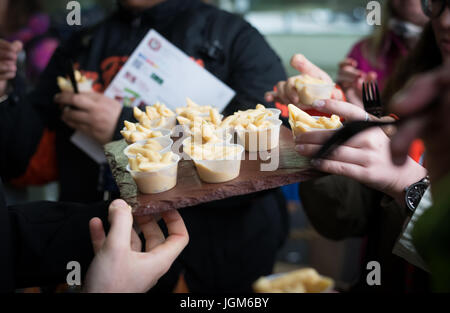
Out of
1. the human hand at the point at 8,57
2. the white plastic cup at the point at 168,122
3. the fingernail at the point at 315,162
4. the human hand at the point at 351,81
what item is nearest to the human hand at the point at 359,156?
the fingernail at the point at 315,162

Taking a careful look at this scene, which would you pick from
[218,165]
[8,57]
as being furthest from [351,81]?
[8,57]

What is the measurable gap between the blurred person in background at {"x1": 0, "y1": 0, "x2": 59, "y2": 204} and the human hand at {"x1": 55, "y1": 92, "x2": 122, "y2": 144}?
0.40 meters

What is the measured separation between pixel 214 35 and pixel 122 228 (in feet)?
4.15

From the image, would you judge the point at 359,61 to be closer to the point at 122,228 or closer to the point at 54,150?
the point at 54,150

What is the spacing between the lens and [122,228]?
33.7 inches

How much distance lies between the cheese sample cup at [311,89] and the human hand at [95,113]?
0.78 meters

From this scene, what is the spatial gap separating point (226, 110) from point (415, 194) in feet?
2.91

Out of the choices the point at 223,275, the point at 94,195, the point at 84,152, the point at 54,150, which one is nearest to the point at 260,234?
the point at 223,275

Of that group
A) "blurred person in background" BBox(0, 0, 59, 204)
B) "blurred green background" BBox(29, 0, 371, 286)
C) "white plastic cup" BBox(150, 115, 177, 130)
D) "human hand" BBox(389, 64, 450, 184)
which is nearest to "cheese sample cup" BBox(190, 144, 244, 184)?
"white plastic cup" BBox(150, 115, 177, 130)

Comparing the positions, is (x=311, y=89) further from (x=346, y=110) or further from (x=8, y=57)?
(x=8, y=57)

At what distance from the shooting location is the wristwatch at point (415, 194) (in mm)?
1049

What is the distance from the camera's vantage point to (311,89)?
137 centimetres

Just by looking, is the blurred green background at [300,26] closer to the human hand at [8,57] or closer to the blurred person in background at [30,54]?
the blurred person in background at [30,54]

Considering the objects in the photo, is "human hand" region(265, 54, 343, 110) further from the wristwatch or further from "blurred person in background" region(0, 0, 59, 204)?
"blurred person in background" region(0, 0, 59, 204)
